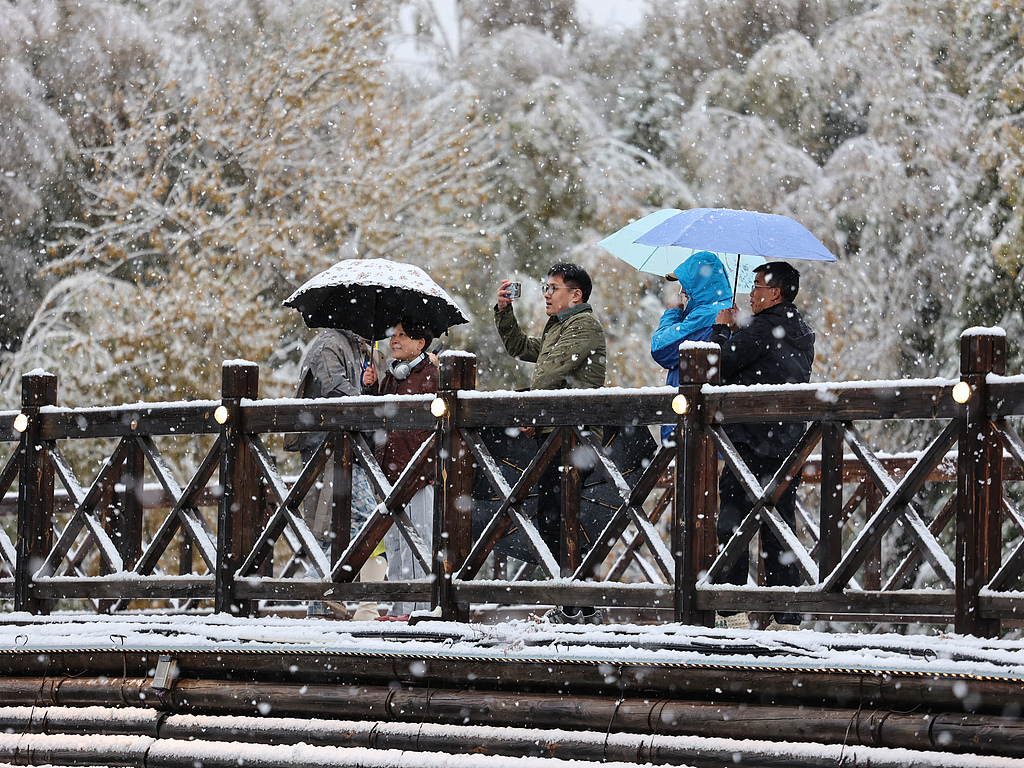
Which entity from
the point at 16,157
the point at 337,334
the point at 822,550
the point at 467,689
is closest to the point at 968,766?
the point at 822,550

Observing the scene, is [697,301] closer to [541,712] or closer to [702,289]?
[702,289]

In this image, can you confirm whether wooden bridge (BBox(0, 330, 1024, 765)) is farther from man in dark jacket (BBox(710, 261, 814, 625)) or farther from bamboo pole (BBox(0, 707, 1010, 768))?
man in dark jacket (BBox(710, 261, 814, 625))

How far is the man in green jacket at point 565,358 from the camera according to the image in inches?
263

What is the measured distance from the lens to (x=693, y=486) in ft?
19.0

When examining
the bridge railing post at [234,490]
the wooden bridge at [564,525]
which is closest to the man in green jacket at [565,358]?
the wooden bridge at [564,525]

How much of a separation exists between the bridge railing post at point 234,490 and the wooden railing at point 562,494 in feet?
0.03

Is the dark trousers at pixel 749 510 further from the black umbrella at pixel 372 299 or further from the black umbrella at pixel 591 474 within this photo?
the black umbrella at pixel 372 299

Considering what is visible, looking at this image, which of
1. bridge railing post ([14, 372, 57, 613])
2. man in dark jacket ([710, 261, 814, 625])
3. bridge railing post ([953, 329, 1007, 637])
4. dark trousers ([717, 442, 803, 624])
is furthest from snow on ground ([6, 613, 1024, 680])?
man in dark jacket ([710, 261, 814, 625])

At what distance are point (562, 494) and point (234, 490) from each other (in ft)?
5.94

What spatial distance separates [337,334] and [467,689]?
2.62 metres

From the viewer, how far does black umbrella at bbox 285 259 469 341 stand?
7809mm

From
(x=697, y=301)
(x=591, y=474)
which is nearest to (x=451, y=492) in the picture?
(x=591, y=474)

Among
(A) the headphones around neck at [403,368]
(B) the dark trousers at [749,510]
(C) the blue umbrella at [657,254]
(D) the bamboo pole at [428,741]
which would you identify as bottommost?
(D) the bamboo pole at [428,741]

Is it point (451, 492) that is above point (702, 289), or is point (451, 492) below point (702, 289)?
below
